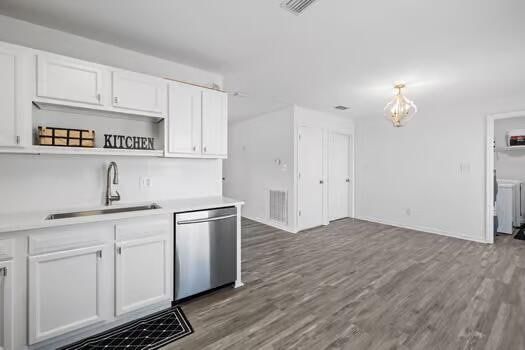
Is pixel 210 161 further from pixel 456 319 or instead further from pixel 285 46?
pixel 456 319

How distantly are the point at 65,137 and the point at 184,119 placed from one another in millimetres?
1020

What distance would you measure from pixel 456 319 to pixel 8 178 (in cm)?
400

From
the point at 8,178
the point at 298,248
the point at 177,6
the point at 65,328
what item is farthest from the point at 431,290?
the point at 8,178

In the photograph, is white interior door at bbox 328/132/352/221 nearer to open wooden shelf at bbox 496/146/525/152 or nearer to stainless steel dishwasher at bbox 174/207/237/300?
open wooden shelf at bbox 496/146/525/152

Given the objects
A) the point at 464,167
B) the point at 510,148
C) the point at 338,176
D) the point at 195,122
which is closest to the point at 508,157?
the point at 510,148

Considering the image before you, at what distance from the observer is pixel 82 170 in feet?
7.41

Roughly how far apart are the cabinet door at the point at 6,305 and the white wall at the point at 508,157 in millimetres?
8192

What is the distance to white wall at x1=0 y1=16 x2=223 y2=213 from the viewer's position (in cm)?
199

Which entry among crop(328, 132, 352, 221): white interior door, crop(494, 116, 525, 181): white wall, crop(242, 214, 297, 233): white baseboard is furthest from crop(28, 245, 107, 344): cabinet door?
crop(494, 116, 525, 181): white wall

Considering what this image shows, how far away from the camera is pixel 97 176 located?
2.33 m

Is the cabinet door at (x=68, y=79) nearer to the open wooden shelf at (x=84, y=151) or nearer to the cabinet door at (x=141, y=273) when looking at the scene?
the open wooden shelf at (x=84, y=151)

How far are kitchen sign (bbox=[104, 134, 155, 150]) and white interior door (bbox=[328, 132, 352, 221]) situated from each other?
4.05 metres

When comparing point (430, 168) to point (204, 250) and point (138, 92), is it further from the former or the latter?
point (138, 92)

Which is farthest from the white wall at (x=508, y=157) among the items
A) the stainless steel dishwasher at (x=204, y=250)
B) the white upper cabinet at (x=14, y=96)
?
the white upper cabinet at (x=14, y=96)
